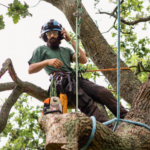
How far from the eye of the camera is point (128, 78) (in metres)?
3.08

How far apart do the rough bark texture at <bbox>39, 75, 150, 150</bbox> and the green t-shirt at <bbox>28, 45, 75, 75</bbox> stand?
1563mm

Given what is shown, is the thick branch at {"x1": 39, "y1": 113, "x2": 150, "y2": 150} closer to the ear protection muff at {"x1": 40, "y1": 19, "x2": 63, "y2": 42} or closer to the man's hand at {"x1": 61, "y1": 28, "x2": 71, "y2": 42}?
the man's hand at {"x1": 61, "y1": 28, "x2": 71, "y2": 42}

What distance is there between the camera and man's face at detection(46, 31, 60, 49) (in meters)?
3.26

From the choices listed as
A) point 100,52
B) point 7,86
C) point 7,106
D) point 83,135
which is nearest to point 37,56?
point 7,86

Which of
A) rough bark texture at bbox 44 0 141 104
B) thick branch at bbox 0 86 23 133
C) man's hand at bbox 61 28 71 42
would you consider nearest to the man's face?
man's hand at bbox 61 28 71 42

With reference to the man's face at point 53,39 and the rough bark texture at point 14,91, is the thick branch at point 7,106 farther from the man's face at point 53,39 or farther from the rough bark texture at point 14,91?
the man's face at point 53,39

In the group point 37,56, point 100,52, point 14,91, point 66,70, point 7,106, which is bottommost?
point 7,106

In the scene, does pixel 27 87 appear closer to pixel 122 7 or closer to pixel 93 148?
pixel 93 148

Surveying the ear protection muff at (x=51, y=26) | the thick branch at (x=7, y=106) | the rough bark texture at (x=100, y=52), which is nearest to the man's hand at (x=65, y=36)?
the ear protection muff at (x=51, y=26)

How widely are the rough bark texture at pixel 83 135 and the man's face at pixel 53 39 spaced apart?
6.00 ft

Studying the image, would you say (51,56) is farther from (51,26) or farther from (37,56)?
(51,26)

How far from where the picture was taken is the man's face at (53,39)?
3260 millimetres

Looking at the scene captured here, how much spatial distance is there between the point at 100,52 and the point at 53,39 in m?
0.67

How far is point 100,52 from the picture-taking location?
130 inches
